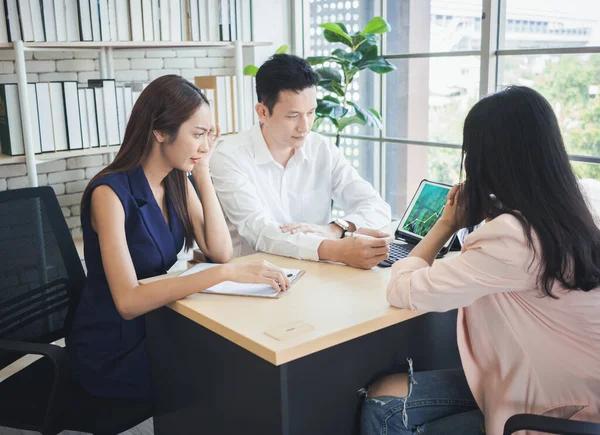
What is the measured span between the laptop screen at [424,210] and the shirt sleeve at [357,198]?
0.23m

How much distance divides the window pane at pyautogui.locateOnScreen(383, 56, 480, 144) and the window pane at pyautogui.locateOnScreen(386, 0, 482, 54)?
87 mm

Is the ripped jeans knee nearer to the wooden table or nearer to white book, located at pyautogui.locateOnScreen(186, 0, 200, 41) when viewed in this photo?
the wooden table

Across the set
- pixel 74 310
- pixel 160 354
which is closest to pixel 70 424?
pixel 160 354

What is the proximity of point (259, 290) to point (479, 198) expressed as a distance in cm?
57

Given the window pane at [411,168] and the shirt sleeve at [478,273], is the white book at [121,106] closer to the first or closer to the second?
the window pane at [411,168]

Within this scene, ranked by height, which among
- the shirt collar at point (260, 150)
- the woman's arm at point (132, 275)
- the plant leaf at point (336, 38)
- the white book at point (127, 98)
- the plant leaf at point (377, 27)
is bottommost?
the woman's arm at point (132, 275)

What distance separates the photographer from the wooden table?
4.29ft

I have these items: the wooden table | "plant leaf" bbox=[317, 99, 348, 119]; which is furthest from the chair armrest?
"plant leaf" bbox=[317, 99, 348, 119]

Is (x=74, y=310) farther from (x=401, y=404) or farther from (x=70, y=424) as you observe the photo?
(x=401, y=404)

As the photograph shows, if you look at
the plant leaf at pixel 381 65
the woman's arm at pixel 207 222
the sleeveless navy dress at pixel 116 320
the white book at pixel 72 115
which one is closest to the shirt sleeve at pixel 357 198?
the woman's arm at pixel 207 222

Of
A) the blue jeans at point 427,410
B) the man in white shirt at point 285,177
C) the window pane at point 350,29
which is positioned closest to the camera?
the blue jeans at point 427,410

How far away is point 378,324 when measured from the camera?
137 centimetres

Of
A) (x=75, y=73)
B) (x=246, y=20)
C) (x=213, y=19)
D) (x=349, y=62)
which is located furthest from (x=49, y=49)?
(x=349, y=62)

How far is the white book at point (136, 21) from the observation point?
3113mm
